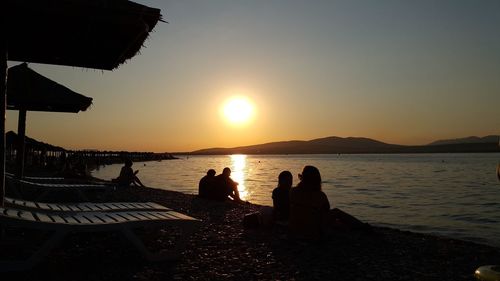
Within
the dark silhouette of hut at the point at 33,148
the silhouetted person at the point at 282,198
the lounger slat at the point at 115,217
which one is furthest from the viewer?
Answer: the dark silhouette of hut at the point at 33,148

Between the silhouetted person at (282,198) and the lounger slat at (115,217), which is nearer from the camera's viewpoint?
the lounger slat at (115,217)

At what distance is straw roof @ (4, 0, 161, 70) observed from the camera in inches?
193

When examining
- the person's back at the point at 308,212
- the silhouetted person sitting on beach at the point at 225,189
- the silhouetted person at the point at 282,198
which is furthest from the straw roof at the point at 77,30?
the silhouetted person sitting on beach at the point at 225,189

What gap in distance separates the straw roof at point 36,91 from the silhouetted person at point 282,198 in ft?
18.6

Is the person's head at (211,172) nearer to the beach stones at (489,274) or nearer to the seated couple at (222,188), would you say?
the seated couple at (222,188)

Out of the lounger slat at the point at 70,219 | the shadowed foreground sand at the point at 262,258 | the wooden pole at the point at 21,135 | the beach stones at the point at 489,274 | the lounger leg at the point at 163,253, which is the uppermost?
the wooden pole at the point at 21,135

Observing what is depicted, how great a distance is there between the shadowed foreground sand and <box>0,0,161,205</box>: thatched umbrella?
5.00 ft

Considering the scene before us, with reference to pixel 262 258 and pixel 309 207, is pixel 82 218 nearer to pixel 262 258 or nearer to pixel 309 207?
pixel 262 258

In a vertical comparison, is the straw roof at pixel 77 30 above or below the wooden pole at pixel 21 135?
above

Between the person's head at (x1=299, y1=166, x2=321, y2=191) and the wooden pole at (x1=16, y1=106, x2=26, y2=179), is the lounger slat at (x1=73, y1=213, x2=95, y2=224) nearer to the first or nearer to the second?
the person's head at (x1=299, y1=166, x2=321, y2=191)

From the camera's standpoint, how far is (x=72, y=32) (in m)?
5.88

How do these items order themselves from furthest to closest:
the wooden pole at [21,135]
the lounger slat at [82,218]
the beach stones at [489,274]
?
the wooden pole at [21,135]
the lounger slat at [82,218]
the beach stones at [489,274]

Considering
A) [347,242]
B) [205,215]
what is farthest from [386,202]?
[347,242]

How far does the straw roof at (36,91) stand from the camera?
10336 millimetres
